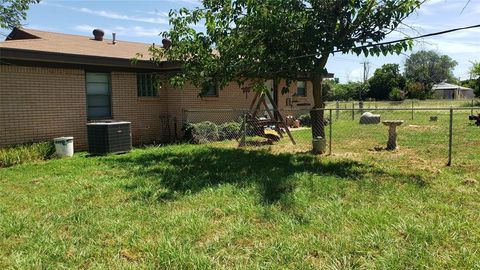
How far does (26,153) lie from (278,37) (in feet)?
21.3

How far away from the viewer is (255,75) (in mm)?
9906

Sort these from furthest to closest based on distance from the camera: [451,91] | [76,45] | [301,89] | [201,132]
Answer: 1. [451,91]
2. [301,89]
3. [201,132]
4. [76,45]

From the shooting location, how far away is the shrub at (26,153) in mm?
9328

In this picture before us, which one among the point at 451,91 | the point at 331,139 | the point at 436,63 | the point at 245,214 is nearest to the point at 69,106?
the point at 331,139

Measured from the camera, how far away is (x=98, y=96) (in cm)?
1251

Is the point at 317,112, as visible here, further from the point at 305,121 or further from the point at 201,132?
the point at 305,121

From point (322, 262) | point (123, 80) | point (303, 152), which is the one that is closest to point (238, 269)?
Answer: point (322, 262)

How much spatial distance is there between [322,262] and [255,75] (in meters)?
6.67

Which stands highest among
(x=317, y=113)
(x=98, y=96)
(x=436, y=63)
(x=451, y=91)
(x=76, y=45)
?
(x=436, y=63)

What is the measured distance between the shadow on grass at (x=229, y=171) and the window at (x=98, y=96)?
284 cm

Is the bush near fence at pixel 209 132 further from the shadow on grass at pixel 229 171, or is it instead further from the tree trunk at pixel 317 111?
the tree trunk at pixel 317 111

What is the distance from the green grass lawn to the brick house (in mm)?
2341

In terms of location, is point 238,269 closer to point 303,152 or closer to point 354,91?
point 303,152

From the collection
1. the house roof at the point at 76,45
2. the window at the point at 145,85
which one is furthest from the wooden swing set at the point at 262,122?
the house roof at the point at 76,45
